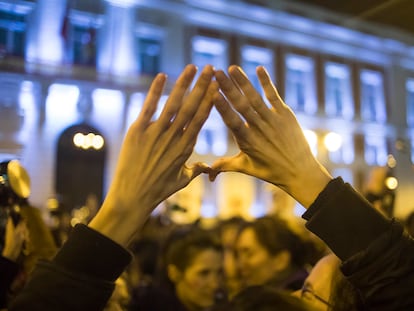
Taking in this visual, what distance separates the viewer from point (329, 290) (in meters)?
0.95

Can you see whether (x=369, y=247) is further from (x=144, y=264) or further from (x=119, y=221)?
(x=144, y=264)

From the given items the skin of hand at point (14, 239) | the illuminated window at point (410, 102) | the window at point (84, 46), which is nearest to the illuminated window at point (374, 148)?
the illuminated window at point (410, 102)

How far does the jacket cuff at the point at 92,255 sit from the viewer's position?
20.9 inches

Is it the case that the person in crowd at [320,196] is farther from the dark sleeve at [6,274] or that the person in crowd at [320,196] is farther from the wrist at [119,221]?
the dark sleeve at [6,274]

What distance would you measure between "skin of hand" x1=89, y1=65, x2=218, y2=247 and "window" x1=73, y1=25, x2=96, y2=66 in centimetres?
726

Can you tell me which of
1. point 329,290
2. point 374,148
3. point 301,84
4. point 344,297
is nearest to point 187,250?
point 329,290

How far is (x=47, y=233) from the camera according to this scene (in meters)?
1.27

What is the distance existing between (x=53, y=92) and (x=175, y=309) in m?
6.02

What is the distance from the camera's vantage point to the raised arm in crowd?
1.74ft

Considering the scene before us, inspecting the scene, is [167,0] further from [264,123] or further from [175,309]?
[264,123]

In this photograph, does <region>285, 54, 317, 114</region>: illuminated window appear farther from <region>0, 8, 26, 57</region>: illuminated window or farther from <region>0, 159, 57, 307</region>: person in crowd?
<region>0, 159, 57, 307</region>: person in crowd

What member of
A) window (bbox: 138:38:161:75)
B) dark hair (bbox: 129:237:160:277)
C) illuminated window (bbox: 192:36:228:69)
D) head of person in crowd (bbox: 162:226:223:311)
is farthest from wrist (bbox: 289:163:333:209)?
illuminated window (bbox: 192:36:228:69)

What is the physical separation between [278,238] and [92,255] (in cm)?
155

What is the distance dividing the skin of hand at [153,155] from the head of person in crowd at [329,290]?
354mm
